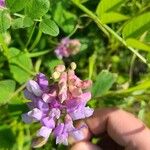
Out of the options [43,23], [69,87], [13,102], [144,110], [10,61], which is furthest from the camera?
[144,110]

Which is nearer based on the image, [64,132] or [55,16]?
[64,132]

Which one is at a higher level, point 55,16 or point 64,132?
point 55,16

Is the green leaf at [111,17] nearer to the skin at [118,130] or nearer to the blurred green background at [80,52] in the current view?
the blurred green background at [80,52]

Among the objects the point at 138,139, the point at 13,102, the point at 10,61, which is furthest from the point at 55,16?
the point at 138,139

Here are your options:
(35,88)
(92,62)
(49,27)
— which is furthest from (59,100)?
(92,62)

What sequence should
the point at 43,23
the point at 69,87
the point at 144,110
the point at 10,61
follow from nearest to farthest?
the point at 69,87
the point at 43,23
the point at 10,61
the point at 144,110

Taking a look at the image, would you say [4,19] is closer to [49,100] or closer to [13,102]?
[49,100]

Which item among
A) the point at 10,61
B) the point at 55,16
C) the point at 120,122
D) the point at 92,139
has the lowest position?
the point at 92,139
